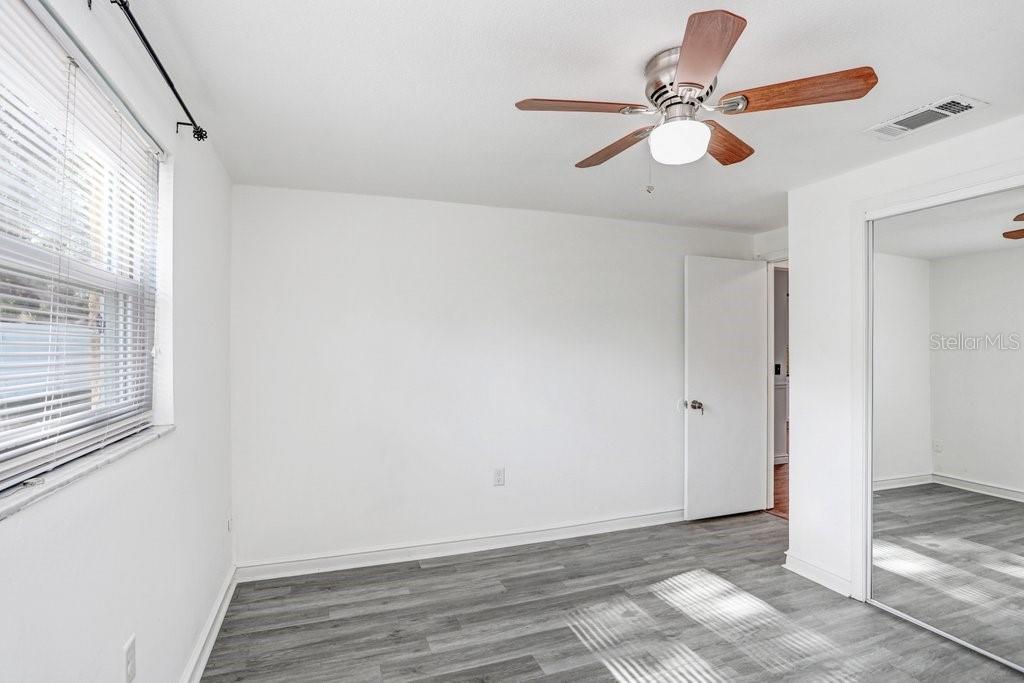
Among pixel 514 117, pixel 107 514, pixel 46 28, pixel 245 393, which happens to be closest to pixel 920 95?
pixel 514 117

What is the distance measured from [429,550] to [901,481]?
281 centimetres

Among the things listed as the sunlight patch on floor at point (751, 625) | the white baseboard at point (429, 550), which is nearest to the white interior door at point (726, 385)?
the white baseboard at point (429, 550)

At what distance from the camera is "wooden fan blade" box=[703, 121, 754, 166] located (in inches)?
74.0

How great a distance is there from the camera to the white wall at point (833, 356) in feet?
9.87

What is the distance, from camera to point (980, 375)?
2.60 meters

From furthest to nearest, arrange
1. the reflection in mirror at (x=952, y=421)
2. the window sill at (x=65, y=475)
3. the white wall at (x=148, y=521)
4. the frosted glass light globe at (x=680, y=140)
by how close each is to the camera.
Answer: the reflection in mirror at (x=952, y=421) < the frosted glass light globe at (x=680, y=140) < the white wall at (x=148, y=521) < the window sill at (x=65, y=475)

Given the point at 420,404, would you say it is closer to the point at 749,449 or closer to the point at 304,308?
the point at 304,308

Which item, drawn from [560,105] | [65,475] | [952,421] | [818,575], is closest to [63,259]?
[65,475]

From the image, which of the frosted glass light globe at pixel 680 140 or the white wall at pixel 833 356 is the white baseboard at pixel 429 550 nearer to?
the white wall at pixel 833 356

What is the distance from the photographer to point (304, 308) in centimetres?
345

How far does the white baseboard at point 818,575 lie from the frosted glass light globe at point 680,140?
2.75 metres

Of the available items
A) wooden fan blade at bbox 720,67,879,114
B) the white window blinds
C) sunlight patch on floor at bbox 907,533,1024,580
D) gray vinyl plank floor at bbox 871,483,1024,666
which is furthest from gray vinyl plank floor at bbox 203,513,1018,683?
wooden fan blade at bbox 720,67,879,114

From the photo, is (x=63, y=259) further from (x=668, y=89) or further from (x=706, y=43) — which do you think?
(x=668, y=89)

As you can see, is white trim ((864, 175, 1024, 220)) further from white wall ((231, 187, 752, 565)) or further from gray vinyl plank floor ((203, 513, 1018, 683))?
gray vinyl plank floor ((203, 513, 1018, 683))
